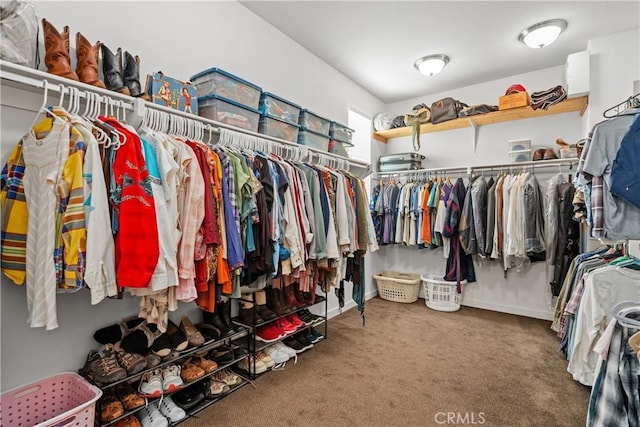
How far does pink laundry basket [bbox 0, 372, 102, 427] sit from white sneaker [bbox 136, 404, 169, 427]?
1.06 feet

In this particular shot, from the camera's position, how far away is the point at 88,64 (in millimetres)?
1408

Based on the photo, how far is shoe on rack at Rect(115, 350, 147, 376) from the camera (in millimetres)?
1464

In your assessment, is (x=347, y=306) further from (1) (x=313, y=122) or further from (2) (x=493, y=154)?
(2) (x=493, y=154)

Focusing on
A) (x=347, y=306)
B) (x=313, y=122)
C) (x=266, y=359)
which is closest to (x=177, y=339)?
(x=266, y=359)

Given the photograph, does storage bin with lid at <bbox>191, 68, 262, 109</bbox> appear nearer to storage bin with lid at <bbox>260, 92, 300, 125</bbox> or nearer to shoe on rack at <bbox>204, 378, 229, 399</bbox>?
storage bin with lid at <bbox>260, 92, 300, 125</bbox>

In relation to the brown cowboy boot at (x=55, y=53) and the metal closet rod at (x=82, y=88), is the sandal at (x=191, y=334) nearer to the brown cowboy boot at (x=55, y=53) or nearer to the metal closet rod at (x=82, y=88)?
the metal closet rod at (x=82, y=88)

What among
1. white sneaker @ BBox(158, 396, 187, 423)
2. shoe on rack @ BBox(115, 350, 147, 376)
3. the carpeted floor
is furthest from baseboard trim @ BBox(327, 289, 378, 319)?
shoe on rack @ BBox(115, 350, 147, 376)

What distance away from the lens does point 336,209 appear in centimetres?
231

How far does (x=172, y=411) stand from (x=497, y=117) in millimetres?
3913

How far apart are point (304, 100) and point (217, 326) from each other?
218cm

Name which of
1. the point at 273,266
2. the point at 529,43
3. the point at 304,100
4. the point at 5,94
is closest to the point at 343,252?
the point at 273,266

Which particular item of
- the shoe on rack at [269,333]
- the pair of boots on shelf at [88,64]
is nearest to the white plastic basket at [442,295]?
the shoe on rack at [269,333]

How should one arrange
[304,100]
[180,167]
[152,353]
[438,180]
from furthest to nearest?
1. [438,180]
2. [304,100]
3. [152,353]
4. [180,167]

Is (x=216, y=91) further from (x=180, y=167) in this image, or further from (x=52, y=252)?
(x=52, y=252)
